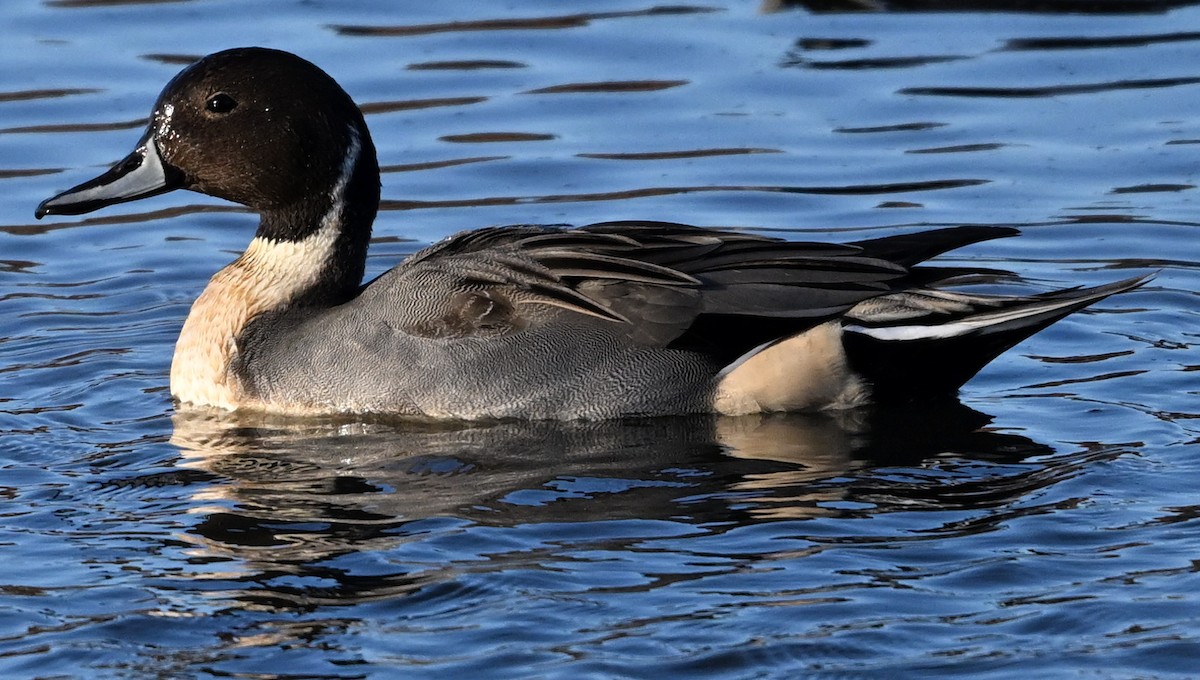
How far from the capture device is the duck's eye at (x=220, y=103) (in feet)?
24.4

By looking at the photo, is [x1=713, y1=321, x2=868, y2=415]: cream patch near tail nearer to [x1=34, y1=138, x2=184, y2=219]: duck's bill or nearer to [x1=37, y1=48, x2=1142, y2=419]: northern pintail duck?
[x1=37, y1=48, x2=1142, y2=419]: northern pintail duck

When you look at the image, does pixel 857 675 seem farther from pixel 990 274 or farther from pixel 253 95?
pixel 253 95

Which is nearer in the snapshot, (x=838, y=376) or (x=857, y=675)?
(x=857, y=675)

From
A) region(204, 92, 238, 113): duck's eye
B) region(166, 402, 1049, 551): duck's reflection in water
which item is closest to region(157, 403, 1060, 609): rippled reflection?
region(166, 402, 1049, 551): duck's reflection in water

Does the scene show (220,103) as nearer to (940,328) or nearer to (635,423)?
(635,423)

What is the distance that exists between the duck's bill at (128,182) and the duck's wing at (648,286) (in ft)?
3.46

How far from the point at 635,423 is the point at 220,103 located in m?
1.92

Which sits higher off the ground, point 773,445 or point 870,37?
point 870,37

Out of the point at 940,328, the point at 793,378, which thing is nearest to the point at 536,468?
the point at 793,378

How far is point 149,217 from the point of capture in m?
10.1

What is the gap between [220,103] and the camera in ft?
24.5

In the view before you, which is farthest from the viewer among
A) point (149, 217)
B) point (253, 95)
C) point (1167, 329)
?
point (149, 217)

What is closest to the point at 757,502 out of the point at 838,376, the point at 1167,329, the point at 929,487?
the point at 929,487

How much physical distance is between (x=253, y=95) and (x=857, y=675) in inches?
142
